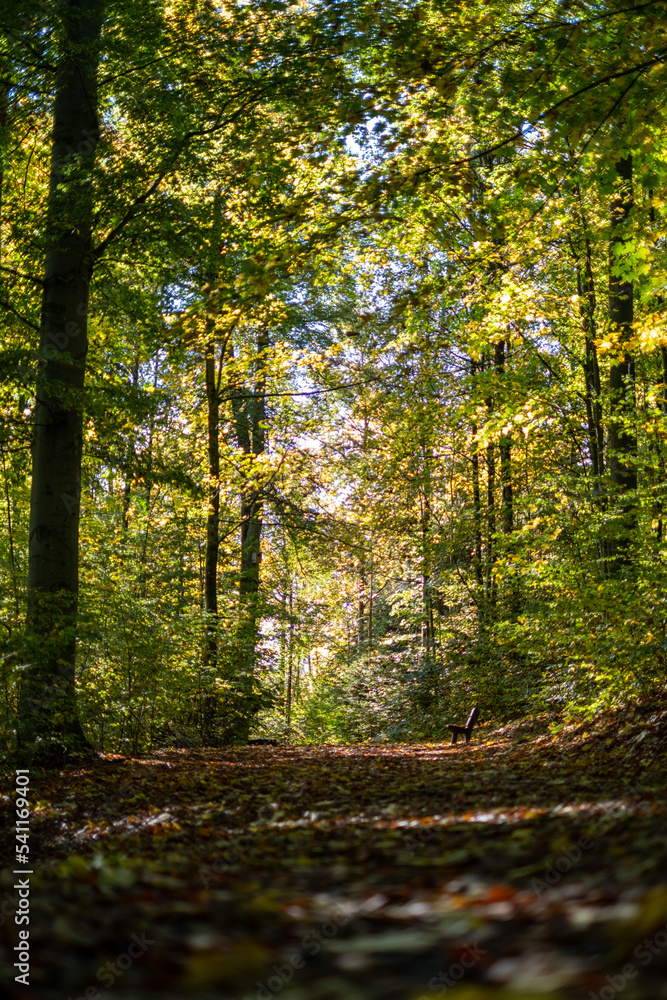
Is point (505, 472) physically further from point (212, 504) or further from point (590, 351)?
point (212, 504)

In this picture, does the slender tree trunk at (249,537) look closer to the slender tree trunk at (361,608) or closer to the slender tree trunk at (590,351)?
the slender tree trunk at (590,351)

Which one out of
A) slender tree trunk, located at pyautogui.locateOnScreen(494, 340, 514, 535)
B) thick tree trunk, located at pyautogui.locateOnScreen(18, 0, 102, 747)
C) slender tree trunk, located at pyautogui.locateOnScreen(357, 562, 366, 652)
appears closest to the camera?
thick tree trunk, located at pyautogui.locateOnScreen(18, 0, 102, 747)

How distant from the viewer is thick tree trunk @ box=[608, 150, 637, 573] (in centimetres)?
978

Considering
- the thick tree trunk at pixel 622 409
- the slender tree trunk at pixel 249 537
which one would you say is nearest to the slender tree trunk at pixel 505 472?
the thick tree trunk at pixel 622 409

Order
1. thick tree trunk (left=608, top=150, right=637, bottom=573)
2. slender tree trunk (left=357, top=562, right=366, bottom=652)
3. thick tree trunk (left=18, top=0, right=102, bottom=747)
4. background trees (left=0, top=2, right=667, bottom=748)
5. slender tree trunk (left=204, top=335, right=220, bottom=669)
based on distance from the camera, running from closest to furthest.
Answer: background trees (left=0, top=2, right=667, bottom=748) < thick tree trunk (left=18, top=0, right=102, bottom=747) < thick tree trunk (left=608, top=150, right=637, bottom=573) < slender tree trunk (left=204, top=335, right=220, bottom=669) < slender tree trunk (left=357, top=562, right=366, bottom=652)

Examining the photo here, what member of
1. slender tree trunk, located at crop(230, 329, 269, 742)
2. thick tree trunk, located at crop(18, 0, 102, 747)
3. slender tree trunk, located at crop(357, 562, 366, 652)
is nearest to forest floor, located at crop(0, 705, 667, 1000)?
thick tree trunk, located at crop(18, 0, 102, 747)

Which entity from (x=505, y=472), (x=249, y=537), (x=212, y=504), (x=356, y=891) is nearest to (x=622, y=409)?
(x=505, y=472)

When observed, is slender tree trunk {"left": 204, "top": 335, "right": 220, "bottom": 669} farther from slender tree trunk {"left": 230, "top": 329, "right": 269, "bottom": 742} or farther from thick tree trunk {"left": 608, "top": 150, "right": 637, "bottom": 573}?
thick tree trunk {"left": 608, "top": 150, "right": 637, "bottom": 573}

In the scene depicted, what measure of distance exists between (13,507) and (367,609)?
2407cm

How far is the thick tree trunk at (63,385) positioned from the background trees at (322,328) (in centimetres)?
4

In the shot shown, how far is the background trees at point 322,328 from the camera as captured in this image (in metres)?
6.66

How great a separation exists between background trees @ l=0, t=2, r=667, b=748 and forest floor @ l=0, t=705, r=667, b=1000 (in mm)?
2545

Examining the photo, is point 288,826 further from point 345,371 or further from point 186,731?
point 345,371

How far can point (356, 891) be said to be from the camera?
3035 millimetres
